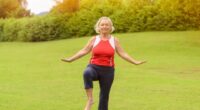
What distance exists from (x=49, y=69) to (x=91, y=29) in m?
23.6

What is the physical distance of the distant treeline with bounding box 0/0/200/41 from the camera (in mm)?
41844

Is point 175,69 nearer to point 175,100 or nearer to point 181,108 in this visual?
point 175,100

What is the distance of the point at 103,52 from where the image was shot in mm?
7805

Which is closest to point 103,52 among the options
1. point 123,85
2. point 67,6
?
point 123,85

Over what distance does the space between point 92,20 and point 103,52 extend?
123 ft

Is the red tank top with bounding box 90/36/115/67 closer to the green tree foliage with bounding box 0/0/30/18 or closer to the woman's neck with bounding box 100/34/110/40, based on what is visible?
the woman's neck with bounding box 100/34/110/40

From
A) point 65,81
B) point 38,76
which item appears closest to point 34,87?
point 65,81

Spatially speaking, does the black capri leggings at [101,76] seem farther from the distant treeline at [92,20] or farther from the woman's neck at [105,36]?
the distant treeline at [92,20]

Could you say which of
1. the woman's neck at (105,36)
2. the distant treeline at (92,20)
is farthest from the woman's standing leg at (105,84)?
the distant treeline at (92,20)

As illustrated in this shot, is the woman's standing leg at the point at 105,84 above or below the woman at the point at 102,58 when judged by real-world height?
below

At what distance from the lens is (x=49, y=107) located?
10516 millimetres

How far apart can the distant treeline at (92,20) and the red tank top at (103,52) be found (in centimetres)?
3248

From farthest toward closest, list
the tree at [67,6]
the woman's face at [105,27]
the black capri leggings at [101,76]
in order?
the tree at [67,6]
the woman's face at [105,27]
the black capri leggings at [101,76]

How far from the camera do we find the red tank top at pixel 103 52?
25.7 feet
